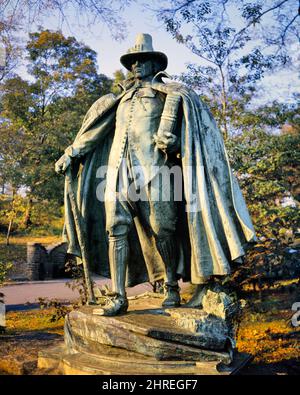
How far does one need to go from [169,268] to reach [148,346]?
97 cm

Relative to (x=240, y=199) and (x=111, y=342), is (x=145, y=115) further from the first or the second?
(x=111, y=342)

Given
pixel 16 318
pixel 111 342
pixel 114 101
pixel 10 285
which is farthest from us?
pixel 10 285

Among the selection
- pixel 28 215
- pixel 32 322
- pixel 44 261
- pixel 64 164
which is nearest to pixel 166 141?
pixel 64 164

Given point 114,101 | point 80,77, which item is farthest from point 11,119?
point 114,101

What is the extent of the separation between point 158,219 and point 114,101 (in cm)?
121

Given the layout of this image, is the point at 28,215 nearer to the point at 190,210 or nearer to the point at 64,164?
the point at 64,164

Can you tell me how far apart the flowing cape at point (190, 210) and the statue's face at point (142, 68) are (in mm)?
152

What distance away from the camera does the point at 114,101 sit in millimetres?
4430

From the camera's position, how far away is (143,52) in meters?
4.29

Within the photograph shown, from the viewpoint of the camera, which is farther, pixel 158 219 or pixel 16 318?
pixel 16 318

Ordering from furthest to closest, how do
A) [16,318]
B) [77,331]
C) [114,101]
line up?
1. [16,318]
2. [114,101]
3. [77,331]

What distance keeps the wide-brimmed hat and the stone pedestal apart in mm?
2296

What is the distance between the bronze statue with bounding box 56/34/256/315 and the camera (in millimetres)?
3957

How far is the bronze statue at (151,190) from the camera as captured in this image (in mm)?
3957
